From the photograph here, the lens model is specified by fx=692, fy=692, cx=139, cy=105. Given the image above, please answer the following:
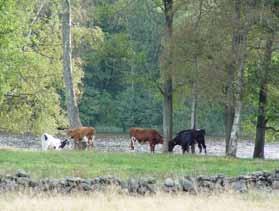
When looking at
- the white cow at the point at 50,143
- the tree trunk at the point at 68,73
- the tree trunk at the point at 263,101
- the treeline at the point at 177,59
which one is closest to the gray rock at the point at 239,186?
the treeline at the point at 177,59

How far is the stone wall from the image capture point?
15.4 m

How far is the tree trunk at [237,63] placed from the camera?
2488 centimetres

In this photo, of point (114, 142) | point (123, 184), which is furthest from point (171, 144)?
point (114, 142)

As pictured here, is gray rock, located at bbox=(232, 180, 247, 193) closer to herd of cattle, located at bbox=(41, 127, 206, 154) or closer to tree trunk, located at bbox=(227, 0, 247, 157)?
tree trunk, located at bbox=(227, 0, 247, 157)

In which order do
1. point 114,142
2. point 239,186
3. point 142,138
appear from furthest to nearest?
point 114,142
point 142,138
point 239,186

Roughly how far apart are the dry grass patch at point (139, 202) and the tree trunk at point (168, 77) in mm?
13615

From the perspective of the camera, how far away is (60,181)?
15672mm

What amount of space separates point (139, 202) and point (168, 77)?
638 inches

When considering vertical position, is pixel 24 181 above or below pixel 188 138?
below

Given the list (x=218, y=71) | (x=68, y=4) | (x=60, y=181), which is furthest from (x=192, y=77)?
(x=60, y=181)

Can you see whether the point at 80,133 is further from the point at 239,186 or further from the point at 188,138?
the point at 239,186

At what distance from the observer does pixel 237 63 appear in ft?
83.6

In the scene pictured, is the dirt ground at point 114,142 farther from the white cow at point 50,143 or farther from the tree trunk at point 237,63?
the tree trunk at point 237,63

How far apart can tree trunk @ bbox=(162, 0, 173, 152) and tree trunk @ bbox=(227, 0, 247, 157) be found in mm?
3328
